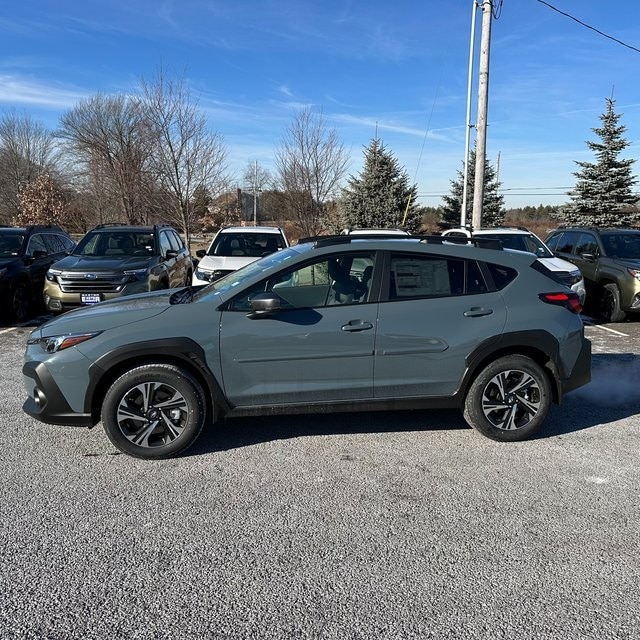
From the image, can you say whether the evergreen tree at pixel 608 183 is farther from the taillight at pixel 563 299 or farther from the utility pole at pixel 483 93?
the taillight at pixel 563 299

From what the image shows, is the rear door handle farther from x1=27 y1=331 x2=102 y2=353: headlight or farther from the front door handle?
x1=27 y1=331 x2=102 y2=353: headlight

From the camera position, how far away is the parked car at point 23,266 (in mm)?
9336

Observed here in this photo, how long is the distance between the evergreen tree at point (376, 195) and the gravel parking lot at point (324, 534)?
785 inches

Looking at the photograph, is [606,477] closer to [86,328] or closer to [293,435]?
[293,435]

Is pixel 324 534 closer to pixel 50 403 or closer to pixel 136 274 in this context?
pixel 50 403

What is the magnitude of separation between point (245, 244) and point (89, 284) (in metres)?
3.10

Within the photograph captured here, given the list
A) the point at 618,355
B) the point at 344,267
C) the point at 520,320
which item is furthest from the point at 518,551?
the point at 618,355

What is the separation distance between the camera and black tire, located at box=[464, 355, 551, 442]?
14.1 ft

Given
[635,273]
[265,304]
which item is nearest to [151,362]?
[265,304]

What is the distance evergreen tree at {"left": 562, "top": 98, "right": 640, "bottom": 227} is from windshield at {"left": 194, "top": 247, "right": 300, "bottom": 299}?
25047mm

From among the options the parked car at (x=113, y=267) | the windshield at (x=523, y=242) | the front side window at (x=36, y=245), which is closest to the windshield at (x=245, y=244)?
the parked car at (x=113, y=267)

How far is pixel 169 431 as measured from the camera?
3.96 m

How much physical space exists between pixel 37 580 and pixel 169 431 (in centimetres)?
143

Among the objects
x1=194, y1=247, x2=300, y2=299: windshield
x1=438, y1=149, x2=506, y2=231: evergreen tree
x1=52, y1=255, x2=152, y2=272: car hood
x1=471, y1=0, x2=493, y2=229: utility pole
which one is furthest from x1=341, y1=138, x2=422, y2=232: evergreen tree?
x1=194, y1=247, x2=300, y2=299: windshield
